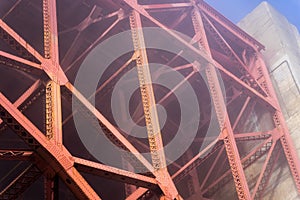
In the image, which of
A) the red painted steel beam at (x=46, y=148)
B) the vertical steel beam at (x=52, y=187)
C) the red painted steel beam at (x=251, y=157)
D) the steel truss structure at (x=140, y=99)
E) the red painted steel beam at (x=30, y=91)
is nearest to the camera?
the red painted steel beam at (x=46, y=148)

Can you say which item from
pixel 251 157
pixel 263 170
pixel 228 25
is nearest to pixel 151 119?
pixel 263 170

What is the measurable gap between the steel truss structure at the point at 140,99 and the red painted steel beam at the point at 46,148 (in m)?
0.02

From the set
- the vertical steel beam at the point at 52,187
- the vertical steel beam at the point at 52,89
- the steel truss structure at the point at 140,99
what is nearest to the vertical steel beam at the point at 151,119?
the steel truss structure at the point at 140,99

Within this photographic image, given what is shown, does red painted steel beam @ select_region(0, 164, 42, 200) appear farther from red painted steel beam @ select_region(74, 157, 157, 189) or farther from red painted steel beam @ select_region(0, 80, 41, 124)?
red painted steel beam @ select_region(0, 80, 41, 124)

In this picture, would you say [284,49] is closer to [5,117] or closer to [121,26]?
[121,26]

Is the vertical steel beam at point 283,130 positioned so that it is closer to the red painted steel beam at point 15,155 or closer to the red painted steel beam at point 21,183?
the red painted steel beam at point 21,183

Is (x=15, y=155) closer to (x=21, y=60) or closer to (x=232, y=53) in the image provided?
(x=21, y=60)

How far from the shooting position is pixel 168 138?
20062mm

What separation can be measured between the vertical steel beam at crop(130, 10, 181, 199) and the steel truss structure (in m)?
0.02

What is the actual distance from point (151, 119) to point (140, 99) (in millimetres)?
6057

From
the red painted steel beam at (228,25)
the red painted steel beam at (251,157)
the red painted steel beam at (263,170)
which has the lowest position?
the red painted steel beam at (263,170)

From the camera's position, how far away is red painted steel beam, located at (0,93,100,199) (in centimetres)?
992

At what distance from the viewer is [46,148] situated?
394 inches

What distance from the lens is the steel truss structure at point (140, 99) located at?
1070 cm
